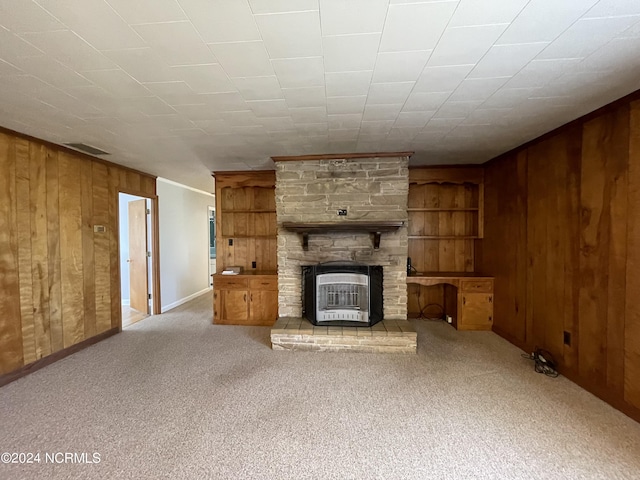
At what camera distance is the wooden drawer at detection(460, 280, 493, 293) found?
3.85 m

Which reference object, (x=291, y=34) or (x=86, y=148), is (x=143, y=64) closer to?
(x=291, y=34)

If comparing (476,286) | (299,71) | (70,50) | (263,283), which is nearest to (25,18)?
(70,50)

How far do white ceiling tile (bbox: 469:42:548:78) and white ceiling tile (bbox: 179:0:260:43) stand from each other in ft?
4.33

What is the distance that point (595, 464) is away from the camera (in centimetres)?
162

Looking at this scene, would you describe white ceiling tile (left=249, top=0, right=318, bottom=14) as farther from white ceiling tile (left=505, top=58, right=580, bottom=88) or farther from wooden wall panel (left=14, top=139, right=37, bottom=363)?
wooden wall panel (left=14, top=139, right=37, bottom=363)

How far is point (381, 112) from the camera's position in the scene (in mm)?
2266

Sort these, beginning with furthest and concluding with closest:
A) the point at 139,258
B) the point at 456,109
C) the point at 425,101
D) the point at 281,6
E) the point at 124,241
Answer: the point at 124,241 → the point at 139,258 → the point at 456,109 → the point at 425,101 → the point at 281,6

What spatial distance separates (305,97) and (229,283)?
10.2 ft

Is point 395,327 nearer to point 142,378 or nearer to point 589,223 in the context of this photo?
point 589,223

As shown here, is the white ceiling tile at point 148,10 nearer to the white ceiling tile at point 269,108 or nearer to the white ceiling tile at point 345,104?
the white ceiling tile at point 269,108

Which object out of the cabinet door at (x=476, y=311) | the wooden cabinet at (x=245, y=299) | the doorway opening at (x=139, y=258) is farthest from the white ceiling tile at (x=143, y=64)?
the cabinet door at (x=476, y=311)

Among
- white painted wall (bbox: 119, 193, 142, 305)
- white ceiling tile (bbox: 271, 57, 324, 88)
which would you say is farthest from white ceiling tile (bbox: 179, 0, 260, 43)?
white painted wall (bbox: 119, 193, 142, 305)

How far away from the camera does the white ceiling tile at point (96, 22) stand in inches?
46.2

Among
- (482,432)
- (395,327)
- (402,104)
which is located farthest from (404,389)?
(402,104)
